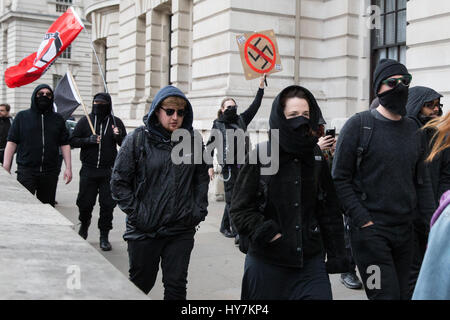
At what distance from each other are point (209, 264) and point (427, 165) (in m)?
2.98

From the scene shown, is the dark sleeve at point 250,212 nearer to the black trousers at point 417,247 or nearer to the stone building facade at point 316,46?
the black trousers at point 417,247

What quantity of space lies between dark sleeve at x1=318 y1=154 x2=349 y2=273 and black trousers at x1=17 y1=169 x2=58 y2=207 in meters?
4.55

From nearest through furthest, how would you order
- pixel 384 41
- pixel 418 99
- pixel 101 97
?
1. pixel 418 99
2. pixel 101 97
3. pixel 384 41

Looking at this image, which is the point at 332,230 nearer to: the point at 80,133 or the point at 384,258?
the point at 384,258

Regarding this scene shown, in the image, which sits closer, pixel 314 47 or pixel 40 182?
pixel 40 182

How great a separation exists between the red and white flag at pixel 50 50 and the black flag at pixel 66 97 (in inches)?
17.7

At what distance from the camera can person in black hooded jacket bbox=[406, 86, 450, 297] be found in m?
4.03

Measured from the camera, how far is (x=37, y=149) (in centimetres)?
683

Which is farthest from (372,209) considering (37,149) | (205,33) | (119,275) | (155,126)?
(205,33)

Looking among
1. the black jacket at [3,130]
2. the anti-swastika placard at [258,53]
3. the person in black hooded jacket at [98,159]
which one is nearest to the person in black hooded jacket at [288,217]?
the person in black hooded jacket at [98,159]

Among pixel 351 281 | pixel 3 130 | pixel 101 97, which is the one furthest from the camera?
pixel 3 130

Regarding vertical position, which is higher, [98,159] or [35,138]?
[35,138]

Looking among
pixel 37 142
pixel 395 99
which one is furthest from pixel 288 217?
pixel 37 142

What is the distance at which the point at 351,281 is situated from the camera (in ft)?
17.7
